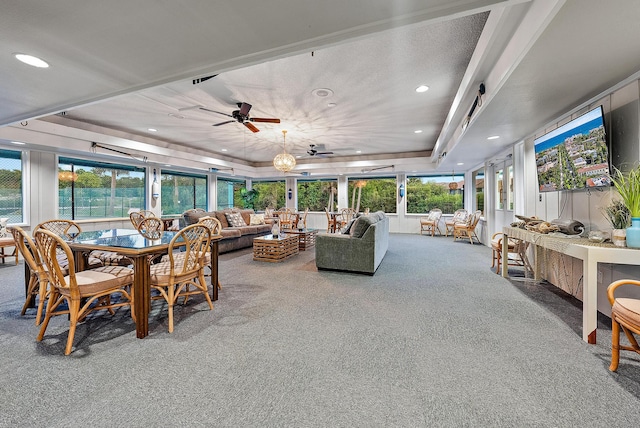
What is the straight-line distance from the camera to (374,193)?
10.7m

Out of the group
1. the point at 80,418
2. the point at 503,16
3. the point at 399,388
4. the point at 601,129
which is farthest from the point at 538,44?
the point at 80,418

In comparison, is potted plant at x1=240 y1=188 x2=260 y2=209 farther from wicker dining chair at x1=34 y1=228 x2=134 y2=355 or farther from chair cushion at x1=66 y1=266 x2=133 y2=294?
wicker dining chair at x1=34 y1=228 x2=134 y2=355

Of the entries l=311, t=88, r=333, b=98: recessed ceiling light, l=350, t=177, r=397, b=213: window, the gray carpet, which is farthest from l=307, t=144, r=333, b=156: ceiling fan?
the gray carpet

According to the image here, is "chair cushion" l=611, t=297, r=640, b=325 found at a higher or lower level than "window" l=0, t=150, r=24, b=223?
lower

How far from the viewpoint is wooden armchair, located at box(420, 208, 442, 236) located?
916 centimetres

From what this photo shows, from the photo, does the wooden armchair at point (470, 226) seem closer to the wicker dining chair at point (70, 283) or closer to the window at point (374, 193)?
the window at point (374, 193)

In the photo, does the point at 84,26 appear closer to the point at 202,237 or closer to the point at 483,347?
the point at 202,237

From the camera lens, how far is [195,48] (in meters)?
2.11

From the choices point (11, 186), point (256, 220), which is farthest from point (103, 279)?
point (256, 220)

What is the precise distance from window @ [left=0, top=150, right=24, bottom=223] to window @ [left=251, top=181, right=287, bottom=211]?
713 cm

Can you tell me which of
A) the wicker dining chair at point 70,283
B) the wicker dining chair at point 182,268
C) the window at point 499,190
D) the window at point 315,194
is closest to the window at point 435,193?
the window at point 499,190

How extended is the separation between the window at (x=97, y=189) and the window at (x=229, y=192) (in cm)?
298

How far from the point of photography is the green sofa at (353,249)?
13.8 ft

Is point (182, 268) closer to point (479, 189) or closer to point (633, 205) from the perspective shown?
point (633, 205)
